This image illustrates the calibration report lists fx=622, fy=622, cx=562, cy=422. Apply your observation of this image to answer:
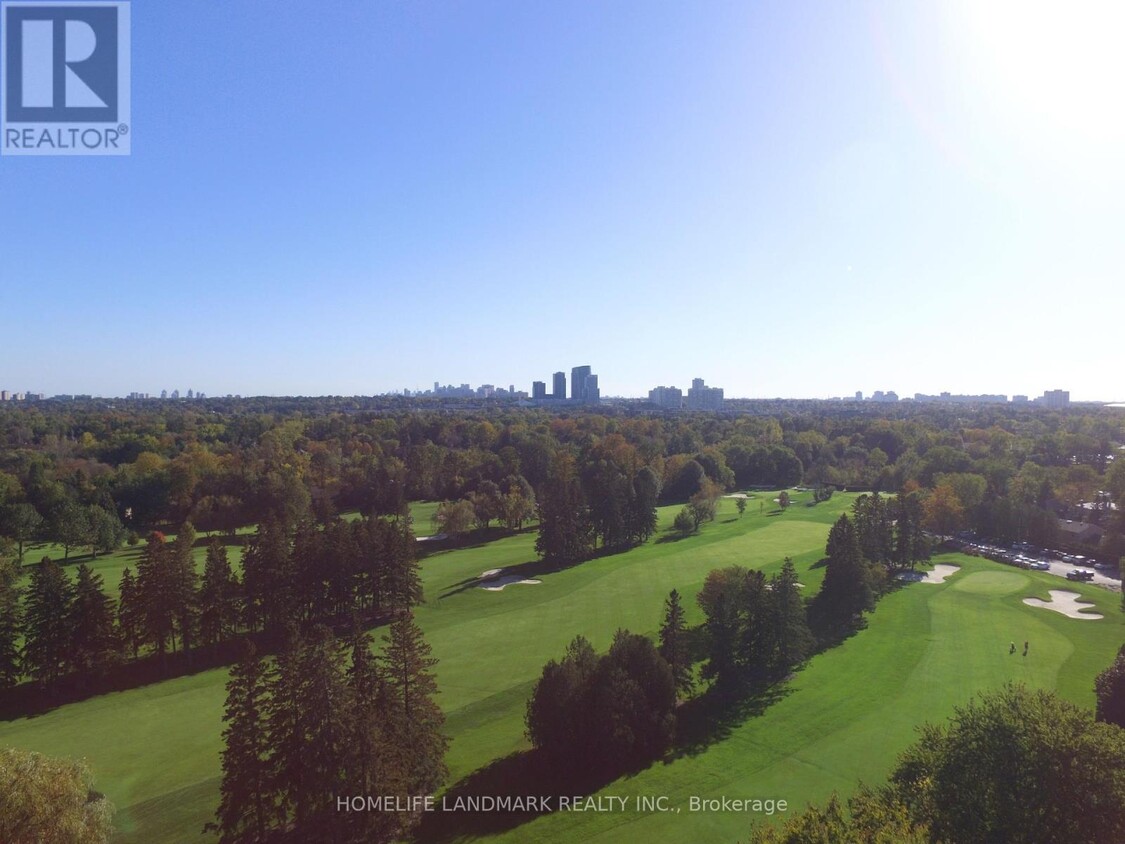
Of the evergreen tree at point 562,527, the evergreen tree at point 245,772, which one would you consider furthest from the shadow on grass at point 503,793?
the evergreen tree at point 562,527

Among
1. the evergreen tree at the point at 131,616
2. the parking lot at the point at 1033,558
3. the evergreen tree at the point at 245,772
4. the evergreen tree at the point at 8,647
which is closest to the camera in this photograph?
the evergreen tree at the point at 245,772

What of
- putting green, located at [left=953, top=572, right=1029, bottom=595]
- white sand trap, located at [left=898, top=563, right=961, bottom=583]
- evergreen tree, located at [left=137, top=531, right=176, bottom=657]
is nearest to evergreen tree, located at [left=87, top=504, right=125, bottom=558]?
evergreen tree, located at [left=137, top=531, right=176, bottom=657]

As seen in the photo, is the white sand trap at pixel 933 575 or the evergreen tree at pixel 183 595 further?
the white sand trap at pixel 933 575

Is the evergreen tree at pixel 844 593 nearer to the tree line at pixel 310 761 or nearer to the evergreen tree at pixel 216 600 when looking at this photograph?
the tree line at pixel 310 761

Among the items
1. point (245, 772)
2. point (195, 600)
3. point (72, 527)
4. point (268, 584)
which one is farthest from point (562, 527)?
point (72, 527)

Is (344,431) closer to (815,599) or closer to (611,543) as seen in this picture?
(611,543)

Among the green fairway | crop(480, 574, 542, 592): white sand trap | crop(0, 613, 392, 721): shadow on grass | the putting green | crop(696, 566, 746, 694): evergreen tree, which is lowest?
crop(0, 613, 392, 721): shadow on grass

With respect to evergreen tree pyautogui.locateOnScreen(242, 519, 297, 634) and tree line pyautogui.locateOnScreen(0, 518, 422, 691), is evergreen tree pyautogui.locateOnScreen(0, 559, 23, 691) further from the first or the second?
evergreen tree pyautogui.locateOnScreen(242, 519, 297, 634)
